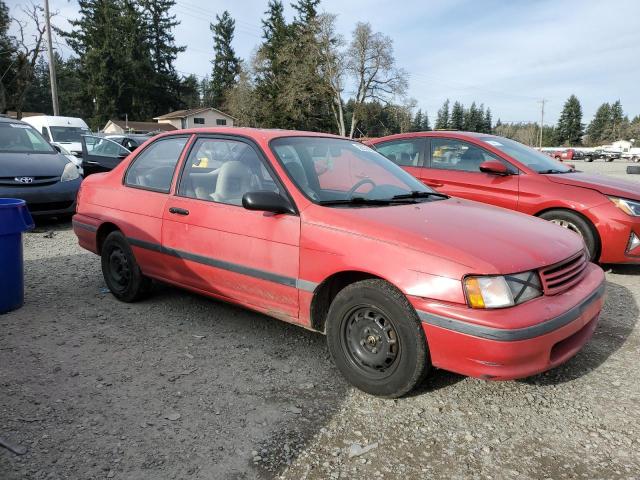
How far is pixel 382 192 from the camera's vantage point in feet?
11.5

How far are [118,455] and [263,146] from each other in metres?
2.11

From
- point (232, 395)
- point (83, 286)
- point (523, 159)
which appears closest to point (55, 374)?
point (232, 395)

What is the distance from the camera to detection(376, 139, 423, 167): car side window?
6445 mm

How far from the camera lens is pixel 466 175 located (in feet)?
19.5

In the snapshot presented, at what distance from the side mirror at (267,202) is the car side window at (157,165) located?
1.23 meters

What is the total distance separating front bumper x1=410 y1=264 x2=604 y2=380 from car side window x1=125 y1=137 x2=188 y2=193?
2477 mm

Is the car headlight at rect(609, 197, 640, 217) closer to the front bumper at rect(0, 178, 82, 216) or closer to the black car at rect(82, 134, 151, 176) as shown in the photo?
the front bumper at rect(0, 178, 82, 216)

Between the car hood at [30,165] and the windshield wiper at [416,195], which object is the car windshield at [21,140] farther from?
the windshield wiper at [416,195]

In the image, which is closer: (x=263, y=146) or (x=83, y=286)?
(x=263, y=146)

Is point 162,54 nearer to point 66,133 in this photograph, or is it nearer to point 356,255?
point 66,133

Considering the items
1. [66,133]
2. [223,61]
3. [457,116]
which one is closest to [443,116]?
[457,116]

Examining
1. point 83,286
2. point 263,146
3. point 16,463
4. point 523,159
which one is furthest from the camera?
point 523,159

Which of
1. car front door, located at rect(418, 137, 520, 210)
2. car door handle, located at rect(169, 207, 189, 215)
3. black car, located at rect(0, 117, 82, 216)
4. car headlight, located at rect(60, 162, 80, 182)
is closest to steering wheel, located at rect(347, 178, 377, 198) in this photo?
car door handle, located at rect(169, 207, 189, 215)

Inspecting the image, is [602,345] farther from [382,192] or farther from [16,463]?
[16,463]
